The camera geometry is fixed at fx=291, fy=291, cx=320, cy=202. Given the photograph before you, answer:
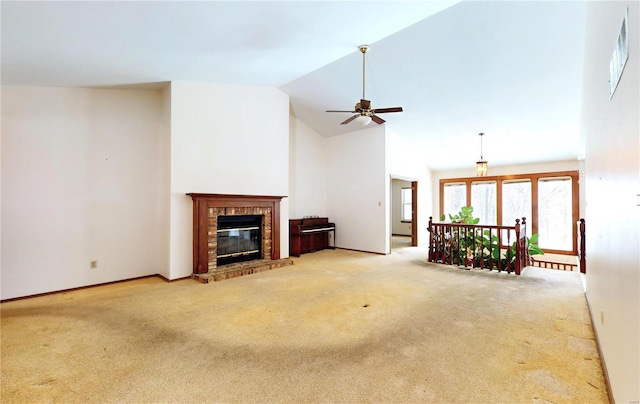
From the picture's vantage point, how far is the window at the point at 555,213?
7.60 metres

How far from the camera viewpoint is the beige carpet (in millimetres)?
1898

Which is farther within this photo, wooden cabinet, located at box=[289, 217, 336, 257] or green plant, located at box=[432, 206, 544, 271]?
wooden cabinet, located at box=[289, 217, 336, 257]

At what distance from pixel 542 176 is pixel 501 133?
105 inches

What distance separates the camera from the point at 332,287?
13.9 ft

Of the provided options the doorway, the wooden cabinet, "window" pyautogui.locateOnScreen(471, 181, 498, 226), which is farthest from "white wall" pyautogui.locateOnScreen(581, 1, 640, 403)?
the doorway

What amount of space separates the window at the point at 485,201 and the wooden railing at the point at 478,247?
3.16 meters

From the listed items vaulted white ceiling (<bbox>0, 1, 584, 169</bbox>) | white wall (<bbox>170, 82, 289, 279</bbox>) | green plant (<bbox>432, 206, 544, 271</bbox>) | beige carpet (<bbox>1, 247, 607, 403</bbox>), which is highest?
vaulted white ceiling (<bbox>0, 1, 584, 169</bbox>)

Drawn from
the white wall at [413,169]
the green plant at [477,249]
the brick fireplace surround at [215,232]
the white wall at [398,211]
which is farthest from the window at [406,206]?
the brick fireplace surround at [215,232]

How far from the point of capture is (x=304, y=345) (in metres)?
2.49

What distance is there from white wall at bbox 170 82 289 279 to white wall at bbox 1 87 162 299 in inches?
23.9

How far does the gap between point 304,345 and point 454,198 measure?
8.40 meters

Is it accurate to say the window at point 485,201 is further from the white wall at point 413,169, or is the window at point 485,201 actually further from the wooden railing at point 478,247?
the wooden railing at point 478,247

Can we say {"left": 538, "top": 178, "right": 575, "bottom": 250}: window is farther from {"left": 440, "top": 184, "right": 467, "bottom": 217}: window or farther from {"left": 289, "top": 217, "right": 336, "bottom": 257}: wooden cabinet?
{"left": 289, "top": 217, "right": 336, "bottom": 257}: wooden cabinet

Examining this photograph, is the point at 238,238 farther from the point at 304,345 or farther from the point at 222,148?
the point at 304,345
